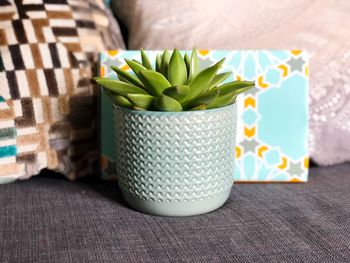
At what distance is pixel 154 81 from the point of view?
0.71 meters

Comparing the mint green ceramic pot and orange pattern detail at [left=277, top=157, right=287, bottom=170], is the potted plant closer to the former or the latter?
the mint green ceramic pot

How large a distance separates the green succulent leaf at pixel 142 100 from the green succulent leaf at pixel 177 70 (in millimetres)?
41

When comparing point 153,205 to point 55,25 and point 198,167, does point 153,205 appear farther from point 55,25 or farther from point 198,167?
point 55,25

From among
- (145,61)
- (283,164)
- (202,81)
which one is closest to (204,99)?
(202,81)

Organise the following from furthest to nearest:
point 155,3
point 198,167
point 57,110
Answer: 1. point 155,3
2. point 57,110
3. point 198,167

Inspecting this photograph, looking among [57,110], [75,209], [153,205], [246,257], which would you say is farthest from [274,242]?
[57,110]

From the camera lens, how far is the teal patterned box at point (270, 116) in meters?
0.90

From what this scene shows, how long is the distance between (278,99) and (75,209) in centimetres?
37

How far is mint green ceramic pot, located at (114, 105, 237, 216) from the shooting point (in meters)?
0.73

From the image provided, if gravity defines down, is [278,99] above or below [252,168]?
above

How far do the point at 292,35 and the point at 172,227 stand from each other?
1.42 ft

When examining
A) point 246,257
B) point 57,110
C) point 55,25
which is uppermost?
point 55,25

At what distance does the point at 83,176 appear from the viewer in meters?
0.90

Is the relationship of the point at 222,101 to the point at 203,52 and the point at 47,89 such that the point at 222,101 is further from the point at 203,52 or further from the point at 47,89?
the point at 47,89
